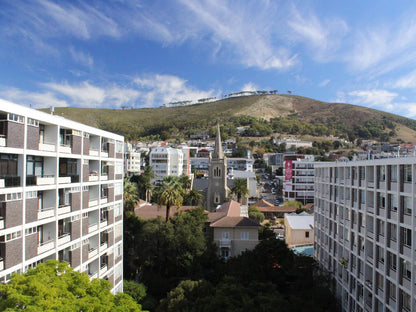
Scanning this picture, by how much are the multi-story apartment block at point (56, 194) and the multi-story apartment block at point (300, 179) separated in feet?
264

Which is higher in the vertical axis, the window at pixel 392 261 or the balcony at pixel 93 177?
the balcony at pixel 93 177

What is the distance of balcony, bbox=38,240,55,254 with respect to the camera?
18.0m

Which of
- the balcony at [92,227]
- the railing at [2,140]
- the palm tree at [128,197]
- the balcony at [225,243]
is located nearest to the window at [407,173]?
the balcony at [92,227]

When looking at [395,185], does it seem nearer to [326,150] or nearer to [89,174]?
[89,174]

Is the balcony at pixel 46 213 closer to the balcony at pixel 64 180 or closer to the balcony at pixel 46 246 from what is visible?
the balcony at pixel 46 246

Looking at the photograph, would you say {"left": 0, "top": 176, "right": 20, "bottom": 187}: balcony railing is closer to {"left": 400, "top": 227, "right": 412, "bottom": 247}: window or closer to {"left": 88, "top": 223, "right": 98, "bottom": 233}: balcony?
{"left": 88, "top": 223, "right": 98, "bottom": 233}: balcony

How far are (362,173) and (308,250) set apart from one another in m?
23.5

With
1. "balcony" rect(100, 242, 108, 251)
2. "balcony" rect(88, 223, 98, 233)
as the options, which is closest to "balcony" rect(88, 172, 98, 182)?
"balcony" rect(88, 223, 98, 233)

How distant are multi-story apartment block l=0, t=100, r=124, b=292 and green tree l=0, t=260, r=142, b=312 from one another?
2346 millimetres

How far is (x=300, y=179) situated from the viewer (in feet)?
328

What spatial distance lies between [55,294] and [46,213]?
6996mm

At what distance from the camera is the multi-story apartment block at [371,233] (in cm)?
2033

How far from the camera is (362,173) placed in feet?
90.4

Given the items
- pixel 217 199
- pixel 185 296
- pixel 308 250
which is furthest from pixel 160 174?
pixel 185 296
